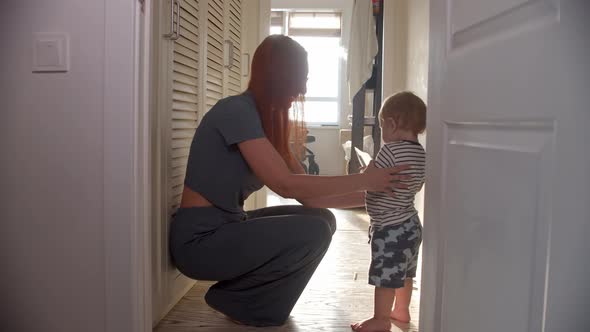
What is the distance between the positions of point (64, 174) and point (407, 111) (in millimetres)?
1063

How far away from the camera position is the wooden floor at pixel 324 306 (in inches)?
65.5

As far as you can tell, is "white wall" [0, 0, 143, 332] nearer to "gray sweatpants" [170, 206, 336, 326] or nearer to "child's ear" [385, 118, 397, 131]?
"gray sweatpants" [170, 206, 336, 326]

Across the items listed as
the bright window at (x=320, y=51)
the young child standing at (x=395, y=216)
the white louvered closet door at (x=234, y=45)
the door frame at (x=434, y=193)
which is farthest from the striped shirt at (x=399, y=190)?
the bright window at (x=320, y=51)

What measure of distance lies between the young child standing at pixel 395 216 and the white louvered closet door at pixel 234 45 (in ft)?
3.94

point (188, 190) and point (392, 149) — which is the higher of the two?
point (392, 149)

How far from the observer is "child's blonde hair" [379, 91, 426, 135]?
64.4 inches

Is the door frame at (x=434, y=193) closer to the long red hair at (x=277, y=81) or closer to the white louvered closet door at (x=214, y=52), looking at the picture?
the long red hair at (x=277, y=81)

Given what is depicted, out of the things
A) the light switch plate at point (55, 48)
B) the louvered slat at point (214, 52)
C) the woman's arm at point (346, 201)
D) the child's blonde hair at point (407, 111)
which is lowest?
the woman's arm at point (346, 201)

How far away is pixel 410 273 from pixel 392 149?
434mm

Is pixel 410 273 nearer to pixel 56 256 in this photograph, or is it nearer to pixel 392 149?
pixel 392 149

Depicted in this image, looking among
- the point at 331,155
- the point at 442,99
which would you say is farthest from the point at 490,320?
the point at 331,155

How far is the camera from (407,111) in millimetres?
1641

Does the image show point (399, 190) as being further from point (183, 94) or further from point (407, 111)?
point (183, 94)

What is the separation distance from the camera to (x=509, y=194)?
769 millimetres
